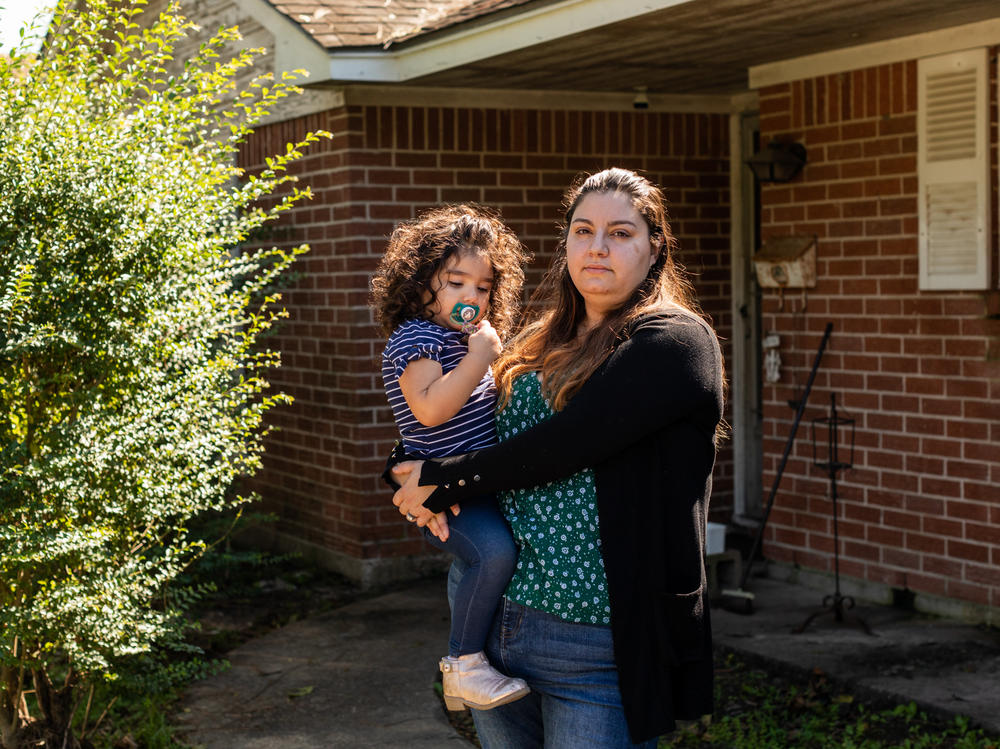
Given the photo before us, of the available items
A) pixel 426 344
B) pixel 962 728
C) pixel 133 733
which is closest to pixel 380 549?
pixel 133 733

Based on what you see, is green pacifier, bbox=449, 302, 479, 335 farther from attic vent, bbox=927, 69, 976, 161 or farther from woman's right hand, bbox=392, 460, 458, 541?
attic vent, bbox=927, 69, 976, 161

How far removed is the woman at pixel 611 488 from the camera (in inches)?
91.5

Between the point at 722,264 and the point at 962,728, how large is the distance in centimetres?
411

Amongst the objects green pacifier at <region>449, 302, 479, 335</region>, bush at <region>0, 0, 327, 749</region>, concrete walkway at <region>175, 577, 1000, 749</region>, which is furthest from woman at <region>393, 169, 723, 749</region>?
concrete walkway at <region>175, 577, 1000, 749</region>

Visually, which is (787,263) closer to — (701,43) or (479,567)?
(701,43)

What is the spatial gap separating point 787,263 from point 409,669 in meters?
2.95

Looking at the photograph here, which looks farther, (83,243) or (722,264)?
(722,264)

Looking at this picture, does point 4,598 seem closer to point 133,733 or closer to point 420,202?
point 133,733

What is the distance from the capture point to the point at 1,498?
13.0ft

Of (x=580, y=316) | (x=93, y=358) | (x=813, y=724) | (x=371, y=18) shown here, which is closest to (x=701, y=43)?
(x=371, y=18)

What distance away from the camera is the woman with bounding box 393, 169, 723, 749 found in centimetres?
232

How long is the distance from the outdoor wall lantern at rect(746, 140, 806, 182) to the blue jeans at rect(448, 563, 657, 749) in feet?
14.9

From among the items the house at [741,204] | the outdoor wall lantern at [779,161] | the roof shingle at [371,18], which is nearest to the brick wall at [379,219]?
the house at [741,204]

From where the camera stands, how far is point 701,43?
233 inches
